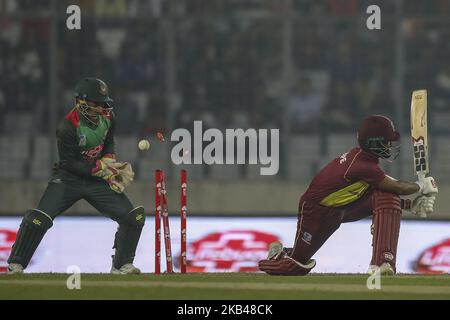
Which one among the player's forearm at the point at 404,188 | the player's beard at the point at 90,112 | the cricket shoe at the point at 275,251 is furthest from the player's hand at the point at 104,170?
the player's forearm at the point at 404,188

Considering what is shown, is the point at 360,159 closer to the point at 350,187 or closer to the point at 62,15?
the point at 350,187

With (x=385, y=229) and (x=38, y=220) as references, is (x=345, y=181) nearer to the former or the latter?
(x=385, y=229)

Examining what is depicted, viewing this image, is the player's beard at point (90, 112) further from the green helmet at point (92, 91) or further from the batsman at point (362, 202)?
the batsman at point (362, 202)

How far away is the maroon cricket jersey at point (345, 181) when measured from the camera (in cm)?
1081

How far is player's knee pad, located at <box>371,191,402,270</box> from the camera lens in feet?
34.9

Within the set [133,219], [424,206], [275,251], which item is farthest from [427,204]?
[133,219]

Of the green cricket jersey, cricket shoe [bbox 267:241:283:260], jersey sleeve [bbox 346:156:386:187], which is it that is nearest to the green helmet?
the green cricket jersey

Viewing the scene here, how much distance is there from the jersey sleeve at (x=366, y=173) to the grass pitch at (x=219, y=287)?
776 millimetres

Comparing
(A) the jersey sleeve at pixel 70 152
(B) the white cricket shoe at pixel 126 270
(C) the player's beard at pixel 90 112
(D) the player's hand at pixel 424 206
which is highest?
(C) the player's beard at pixel 90 112

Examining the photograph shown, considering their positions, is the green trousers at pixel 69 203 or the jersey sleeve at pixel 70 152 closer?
the green trousers at pixel 69 203

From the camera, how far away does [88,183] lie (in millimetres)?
11195

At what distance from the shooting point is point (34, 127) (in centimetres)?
1844

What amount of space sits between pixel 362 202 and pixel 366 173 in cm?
38
